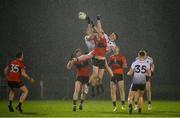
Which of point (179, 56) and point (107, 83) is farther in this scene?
point (179, 56)

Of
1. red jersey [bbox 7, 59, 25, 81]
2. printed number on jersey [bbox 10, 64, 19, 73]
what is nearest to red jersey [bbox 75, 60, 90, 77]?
→ red jersey [bbox 7, 59, 25, 81]

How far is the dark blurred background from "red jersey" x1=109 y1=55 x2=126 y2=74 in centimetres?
1622

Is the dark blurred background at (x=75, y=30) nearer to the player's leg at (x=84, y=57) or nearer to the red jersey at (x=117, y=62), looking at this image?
the red jersey at (x=117, y=62)

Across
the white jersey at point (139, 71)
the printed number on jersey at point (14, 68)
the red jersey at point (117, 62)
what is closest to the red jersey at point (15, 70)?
the printed number on jersey at point (14, 68)

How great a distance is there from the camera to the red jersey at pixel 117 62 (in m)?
21.9

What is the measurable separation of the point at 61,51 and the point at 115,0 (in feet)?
18.9

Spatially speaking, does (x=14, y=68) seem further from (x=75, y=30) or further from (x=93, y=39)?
(x=75, y=30)

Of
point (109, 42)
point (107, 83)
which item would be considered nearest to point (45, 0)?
point (107, 83)

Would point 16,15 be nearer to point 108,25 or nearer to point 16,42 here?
point 16,42

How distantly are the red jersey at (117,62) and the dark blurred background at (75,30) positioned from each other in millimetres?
16218

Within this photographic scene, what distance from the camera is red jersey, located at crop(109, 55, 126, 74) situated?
71.9 feet

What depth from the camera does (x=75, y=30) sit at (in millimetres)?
39500

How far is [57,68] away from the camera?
131 ft

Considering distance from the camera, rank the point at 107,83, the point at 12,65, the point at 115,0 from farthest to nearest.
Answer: the point at 115,0
the point at 107,83
the point at 12,65
